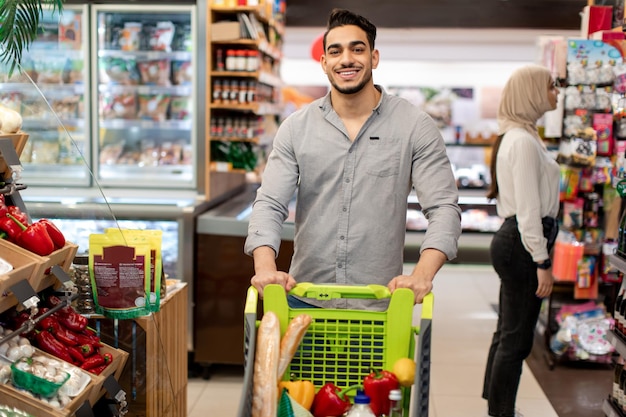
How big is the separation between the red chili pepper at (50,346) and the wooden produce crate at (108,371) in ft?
0.38

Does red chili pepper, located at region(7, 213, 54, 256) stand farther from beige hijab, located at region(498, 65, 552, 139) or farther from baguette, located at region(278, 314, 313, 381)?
beige hijab, located at region(498, 65, 552, 139)

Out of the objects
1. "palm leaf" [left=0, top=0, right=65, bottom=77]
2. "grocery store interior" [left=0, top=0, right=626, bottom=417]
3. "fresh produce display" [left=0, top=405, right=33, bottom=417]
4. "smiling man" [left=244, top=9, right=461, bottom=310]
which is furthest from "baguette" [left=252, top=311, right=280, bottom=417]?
"palm leaf" [left=0, top=0, right=65, bottom=77]

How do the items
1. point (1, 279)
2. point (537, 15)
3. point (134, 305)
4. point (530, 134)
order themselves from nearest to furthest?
point (1, 279)
point (134, 305)
point (530, 134)
point (537, 15)

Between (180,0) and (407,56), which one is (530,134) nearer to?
(180,0)

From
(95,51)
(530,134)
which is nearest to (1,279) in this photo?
(530,134)

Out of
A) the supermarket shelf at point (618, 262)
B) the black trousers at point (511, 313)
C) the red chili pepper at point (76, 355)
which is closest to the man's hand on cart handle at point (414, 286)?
the red chili pepper at point (76, 355)

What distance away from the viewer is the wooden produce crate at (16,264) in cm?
238

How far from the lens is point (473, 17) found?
8594 mm

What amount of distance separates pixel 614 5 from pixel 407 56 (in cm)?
515

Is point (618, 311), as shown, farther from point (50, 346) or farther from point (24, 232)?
point (24, 232)

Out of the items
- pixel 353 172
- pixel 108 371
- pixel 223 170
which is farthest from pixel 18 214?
pixel 223 170

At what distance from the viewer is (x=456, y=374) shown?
5.28 metres

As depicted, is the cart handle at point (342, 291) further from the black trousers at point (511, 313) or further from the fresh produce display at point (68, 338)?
the black trousers at point (511, 313)

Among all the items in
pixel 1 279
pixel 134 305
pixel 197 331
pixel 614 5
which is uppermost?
pixel 614 5
